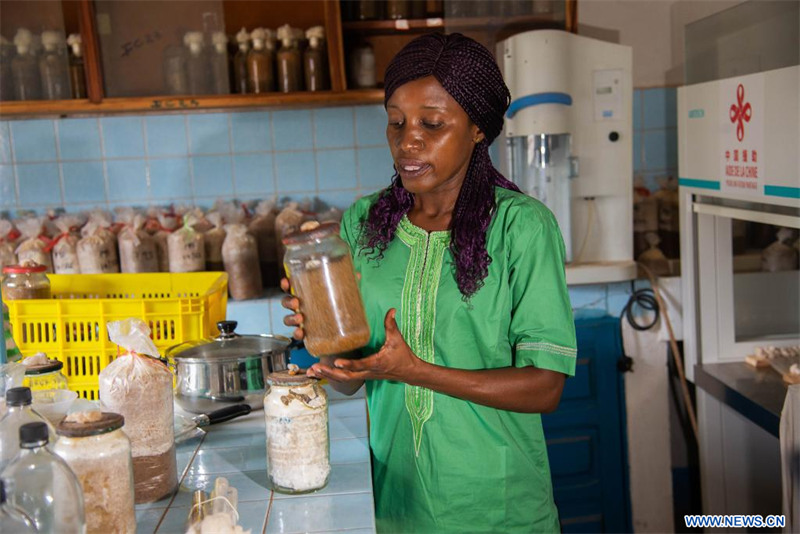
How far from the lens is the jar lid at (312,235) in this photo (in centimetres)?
114

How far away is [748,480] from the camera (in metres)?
2.56

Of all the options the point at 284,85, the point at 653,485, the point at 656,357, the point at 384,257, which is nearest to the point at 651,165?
the point at 656,357

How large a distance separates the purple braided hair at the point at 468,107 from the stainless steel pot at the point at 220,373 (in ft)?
1.07

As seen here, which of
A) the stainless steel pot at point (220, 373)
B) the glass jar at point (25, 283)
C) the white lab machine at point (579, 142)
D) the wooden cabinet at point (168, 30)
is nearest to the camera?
the stainless steel pot at point (220, 373)

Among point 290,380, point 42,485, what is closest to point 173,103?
point 290,380

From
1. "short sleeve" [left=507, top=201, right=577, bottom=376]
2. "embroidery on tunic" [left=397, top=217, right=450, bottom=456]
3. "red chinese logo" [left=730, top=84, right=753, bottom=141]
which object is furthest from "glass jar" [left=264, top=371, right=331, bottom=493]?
"red chinese logo" [left=730, top=84, right=753, bottom=141]

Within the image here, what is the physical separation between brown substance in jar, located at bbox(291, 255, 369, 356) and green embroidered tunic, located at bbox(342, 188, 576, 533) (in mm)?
279

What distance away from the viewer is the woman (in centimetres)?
141

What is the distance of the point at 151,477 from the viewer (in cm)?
122

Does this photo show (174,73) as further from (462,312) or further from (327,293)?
(327,293)

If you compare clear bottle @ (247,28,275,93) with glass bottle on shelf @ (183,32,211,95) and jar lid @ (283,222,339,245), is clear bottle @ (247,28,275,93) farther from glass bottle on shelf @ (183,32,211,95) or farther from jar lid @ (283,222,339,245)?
jar lid @ (283,222,339,245)

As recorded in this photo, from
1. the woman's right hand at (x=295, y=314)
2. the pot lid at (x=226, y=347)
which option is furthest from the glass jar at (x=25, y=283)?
the woman's right hand at (x=295, y=314)

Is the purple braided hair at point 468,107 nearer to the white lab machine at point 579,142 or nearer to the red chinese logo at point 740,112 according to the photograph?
the red chinese logo at point 740,112

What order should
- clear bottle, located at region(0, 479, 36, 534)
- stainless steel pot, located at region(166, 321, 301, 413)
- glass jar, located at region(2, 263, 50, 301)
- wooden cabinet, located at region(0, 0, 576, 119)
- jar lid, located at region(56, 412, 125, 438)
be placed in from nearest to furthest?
clear bottle, located at region(0, 479, 36, 534) → jar lid, located at region(56, 412, 125, 438) → stainless steel pot, located at region(166, 321, 301, 413) → glass jar, located at region(2, 263, 50, 301) → wooden cabinet, located at region(0, 0, 576, 119)
